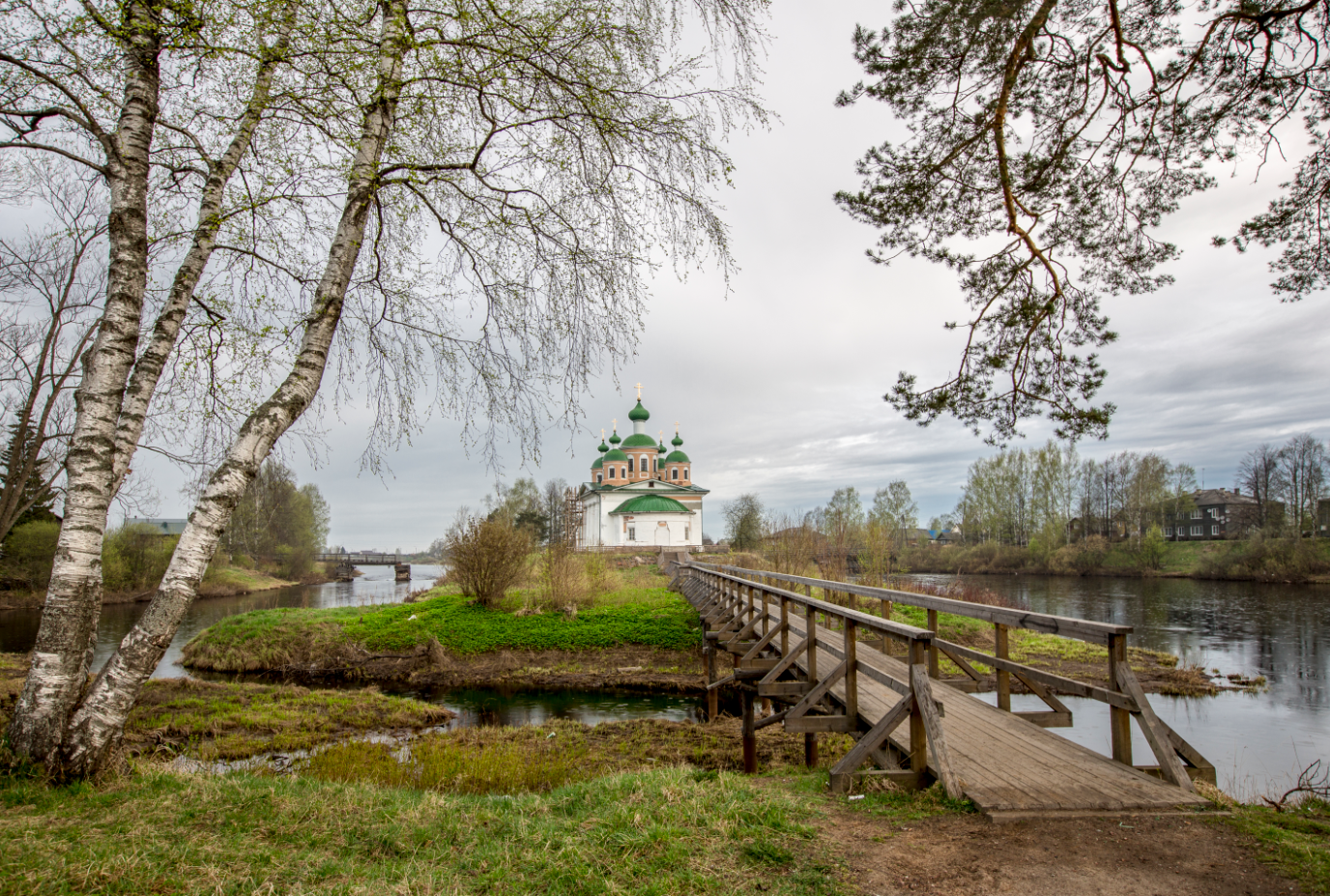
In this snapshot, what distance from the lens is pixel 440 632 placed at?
674 inches

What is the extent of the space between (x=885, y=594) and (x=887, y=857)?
3230 mm

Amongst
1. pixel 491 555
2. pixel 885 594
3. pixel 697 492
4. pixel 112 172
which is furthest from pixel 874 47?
pixel 697 492

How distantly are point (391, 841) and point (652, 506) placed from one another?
41.2 meters

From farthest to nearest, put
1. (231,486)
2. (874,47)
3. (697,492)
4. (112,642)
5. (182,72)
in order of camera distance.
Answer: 1. (697,492)
2. (112,642)
3. (874,47)
4. (182,72)
5. (231,486)

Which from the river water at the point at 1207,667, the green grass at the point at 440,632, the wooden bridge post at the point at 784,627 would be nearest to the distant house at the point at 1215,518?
the river water at the point at 1207,667

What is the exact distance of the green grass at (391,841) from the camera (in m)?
2.79

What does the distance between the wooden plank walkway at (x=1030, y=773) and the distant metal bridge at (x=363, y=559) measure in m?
63.4

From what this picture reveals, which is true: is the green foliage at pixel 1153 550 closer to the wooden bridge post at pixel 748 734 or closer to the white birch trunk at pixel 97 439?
the wooden bridge post at pixel 748 734

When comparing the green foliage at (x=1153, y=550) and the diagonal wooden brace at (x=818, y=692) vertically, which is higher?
the diagonal wooden brace at (x=818, y=692)

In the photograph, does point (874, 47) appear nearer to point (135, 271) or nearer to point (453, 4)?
point (453, 4)

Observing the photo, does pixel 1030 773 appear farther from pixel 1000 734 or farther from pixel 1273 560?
pixel 1273 560

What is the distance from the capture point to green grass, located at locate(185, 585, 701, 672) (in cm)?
1622

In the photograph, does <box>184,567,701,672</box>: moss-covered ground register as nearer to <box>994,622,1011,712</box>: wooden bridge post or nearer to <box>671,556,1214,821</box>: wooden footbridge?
<box>671,556,1214,821</box>: wooden footbridge

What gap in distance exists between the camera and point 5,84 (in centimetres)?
446
